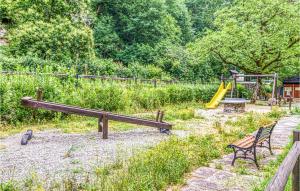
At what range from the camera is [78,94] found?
12273 mm

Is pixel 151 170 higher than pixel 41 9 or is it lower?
lower

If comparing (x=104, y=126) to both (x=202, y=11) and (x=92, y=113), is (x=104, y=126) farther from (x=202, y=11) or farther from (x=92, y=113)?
(x=202, y=11)

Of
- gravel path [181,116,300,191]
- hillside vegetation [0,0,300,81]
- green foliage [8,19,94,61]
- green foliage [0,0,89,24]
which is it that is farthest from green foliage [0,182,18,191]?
green foliage [0,0,89,24]

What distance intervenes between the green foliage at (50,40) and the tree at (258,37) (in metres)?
9.71

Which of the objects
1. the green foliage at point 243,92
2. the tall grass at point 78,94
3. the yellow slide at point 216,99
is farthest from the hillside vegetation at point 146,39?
the tall grass at point 78,94

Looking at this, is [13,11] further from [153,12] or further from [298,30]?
[298,30]

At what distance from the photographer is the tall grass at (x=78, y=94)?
32.9 feet

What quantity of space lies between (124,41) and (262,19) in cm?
1654

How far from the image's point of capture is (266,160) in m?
6.43

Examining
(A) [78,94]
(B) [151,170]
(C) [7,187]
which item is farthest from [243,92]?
(C) [7,187]

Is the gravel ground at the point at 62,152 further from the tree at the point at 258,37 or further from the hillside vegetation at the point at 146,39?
the tree at the point at 258,37

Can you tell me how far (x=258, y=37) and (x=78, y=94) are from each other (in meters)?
14.6

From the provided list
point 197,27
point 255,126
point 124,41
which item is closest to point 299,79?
point 197,27

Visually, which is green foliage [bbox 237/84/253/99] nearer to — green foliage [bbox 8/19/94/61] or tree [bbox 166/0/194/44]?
green foliage [bbox 8/19/94/61]
